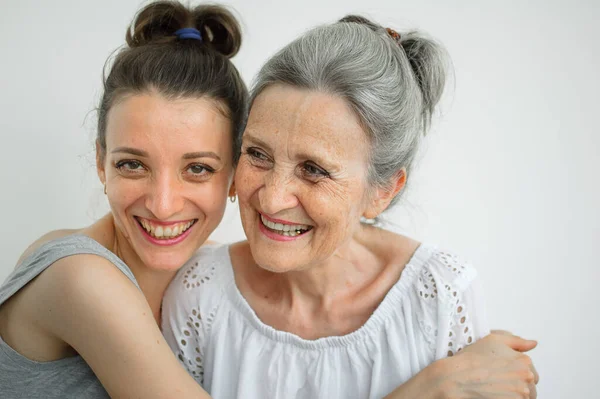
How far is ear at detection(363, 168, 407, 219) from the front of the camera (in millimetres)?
1895

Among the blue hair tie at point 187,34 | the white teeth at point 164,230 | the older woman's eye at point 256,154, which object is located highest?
the blue hair tie at point 187,34

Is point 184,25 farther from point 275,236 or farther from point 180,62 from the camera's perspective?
point 275,236

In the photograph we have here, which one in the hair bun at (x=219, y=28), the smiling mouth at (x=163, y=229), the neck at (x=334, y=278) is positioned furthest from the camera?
the hair bun at (x=219, y=28)

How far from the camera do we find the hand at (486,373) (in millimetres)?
1713

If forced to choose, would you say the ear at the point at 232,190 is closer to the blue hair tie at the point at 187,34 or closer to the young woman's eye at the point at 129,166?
the young woman's eye at the point at 129,166

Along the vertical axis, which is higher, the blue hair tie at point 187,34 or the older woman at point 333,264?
the blue hair tie at point 187,34

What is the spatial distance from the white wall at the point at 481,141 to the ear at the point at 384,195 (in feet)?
2.54

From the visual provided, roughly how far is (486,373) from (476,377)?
0.04 metres

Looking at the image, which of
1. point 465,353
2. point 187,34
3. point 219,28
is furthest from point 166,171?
point 465,353

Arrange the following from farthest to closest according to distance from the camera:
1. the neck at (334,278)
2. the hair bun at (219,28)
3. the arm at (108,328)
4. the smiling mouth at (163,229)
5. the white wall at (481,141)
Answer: the white wall at (481,141), the hair bun at (219,28), the neck at (334,278), the smiling mouth at (163,229), the arm at (108,328)

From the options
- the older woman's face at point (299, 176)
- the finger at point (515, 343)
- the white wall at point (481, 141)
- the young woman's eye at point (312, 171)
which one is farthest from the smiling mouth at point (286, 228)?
the white wall at point (481, 141)

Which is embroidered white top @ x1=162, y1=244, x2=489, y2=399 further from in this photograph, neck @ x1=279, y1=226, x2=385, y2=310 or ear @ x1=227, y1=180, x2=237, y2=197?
ear @ x1=227, y1=180, x2=237, y2=197

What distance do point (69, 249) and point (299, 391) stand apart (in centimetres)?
86

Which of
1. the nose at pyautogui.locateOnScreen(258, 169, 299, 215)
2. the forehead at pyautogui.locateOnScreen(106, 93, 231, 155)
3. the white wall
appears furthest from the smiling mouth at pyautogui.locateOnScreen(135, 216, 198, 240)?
the white wall
